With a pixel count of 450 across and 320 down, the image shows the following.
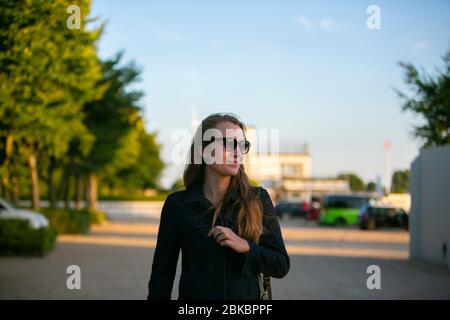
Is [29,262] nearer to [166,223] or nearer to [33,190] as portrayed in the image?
[33,190]

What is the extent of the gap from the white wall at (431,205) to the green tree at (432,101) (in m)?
0.62

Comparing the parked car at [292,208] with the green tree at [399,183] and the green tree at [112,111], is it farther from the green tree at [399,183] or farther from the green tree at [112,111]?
the green tree at [112,111]

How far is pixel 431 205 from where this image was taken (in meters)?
18.0

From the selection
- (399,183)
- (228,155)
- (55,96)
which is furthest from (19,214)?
(399,183)

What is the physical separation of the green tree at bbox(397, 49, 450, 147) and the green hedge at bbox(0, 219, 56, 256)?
10257 mm

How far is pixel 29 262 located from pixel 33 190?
942 cm

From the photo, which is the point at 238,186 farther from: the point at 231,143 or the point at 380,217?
the point at 380,217

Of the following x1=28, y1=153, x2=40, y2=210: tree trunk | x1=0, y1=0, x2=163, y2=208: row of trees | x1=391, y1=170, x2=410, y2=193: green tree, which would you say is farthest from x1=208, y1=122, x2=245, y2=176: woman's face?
x1=391, y1=170, x2=410, y2=193: green tree

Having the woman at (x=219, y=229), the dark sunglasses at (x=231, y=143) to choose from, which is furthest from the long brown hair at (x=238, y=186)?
the dark sunglasses at (x=231, y=143)

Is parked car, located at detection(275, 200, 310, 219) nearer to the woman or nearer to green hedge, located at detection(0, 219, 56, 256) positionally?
Result: green hedge, located at detection(0, 219, 56, 256)

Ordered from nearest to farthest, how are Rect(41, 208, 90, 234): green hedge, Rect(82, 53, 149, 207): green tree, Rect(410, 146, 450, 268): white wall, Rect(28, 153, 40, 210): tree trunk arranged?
Rect(410, 146, 450, 268): white wall
Rect(28, 153, 40, 210): tree trunk
Rect(82, 53, 149, 207): green tree
Rect(41, 208, 90, 234): green hedge

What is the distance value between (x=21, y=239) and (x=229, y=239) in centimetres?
1663

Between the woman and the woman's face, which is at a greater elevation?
the woman's face

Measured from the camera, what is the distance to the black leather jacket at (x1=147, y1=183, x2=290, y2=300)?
11.0 ft
